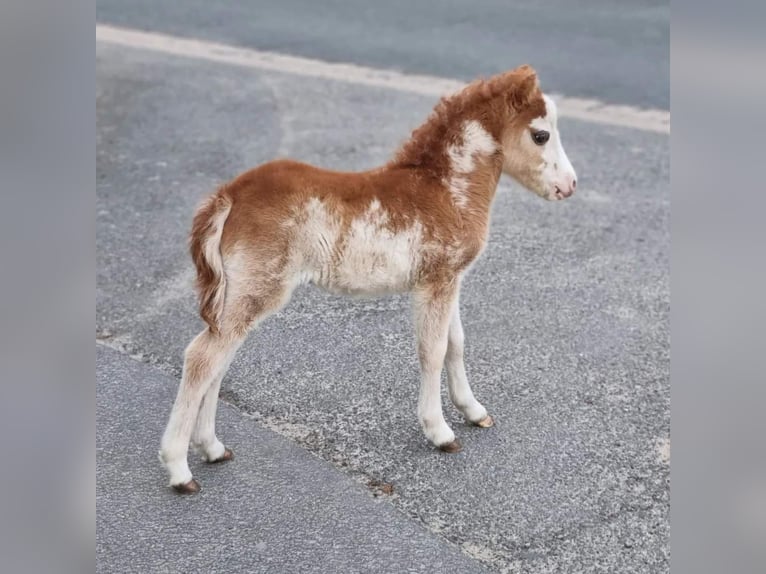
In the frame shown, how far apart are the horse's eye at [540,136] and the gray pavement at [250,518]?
161 cm

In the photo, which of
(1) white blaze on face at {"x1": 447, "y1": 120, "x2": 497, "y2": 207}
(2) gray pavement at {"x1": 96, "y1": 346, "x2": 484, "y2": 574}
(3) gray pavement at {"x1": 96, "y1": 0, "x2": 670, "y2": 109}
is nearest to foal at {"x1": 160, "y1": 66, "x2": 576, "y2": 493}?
(1) white blaze on face at {"x1": 447, "y1": 120, "x2": 497, "y2": 207}

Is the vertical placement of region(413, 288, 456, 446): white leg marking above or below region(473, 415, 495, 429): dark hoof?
above

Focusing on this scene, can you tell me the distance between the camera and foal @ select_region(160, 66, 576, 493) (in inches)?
146

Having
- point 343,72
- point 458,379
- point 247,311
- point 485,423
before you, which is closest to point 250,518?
point 247,311

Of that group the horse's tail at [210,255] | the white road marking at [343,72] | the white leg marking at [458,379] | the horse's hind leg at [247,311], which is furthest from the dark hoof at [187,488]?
the white road marking at [343,72]

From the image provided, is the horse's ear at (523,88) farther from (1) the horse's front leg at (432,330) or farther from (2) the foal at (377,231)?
(1) the horse's front leg at (432,330)

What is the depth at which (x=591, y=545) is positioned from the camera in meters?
3.62

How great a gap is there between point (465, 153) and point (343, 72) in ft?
19.4

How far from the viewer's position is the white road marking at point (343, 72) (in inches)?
338

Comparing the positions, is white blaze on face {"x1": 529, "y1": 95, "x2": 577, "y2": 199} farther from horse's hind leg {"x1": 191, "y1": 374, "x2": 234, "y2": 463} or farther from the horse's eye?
horse's hind leg {"x1": 191, "y1": 374, "x2": 234, "y2": 463}

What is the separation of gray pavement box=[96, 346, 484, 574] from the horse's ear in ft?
5.61

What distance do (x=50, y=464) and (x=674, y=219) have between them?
1.27 meters

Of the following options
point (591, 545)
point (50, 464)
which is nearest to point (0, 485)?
point (50, 464)

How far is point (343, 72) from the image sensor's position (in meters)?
9.65
